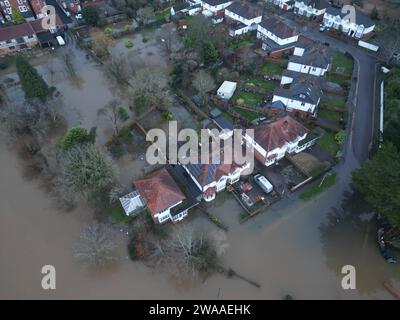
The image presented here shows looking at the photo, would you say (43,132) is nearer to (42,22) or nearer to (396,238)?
(42,22)

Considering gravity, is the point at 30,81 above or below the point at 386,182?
above

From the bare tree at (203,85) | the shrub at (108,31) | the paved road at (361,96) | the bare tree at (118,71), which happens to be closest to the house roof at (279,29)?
the paved road at (361,96)

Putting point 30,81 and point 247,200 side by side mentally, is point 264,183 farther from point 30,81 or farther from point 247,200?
point 30,81

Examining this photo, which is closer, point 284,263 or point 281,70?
point 284,263

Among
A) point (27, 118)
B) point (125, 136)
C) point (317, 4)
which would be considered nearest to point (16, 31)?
point (27, 118)

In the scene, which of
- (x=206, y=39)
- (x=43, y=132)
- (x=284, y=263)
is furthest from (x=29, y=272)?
(x=206, y=39)
